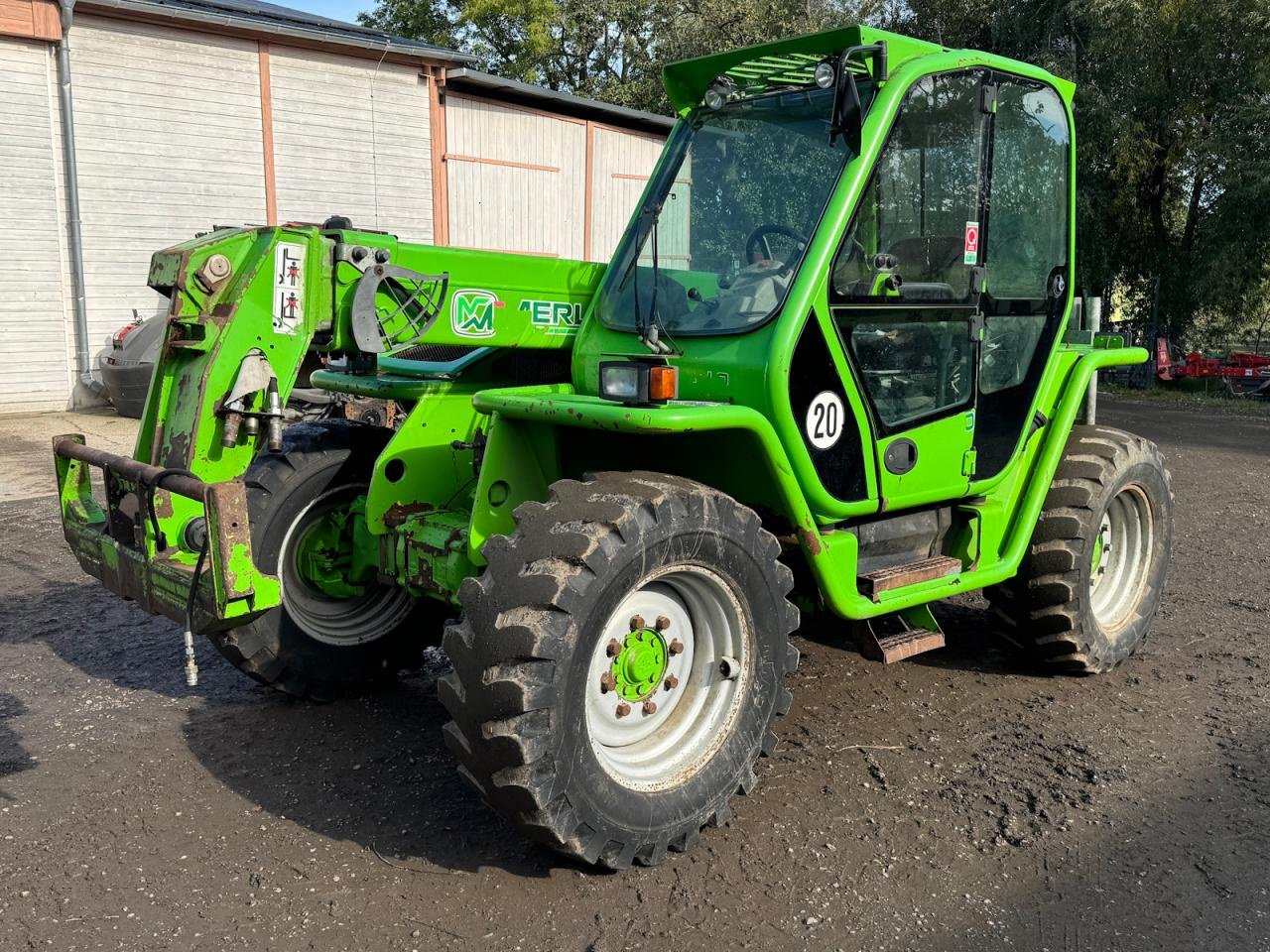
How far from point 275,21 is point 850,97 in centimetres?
1363

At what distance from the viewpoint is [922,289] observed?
4238 mm

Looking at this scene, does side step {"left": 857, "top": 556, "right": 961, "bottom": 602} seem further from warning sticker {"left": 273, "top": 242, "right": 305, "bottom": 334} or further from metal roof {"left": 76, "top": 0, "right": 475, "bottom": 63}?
metal roof {"left": 76, "top": 0, "right": 475, "bottom": 63}

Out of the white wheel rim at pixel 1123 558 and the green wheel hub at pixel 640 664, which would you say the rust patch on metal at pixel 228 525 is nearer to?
the green wheel hub at pixel 640 664

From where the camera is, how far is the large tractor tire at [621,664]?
312 cm

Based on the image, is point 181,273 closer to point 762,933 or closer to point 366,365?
point 366,365

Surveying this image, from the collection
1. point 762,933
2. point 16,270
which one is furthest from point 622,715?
point 16,270

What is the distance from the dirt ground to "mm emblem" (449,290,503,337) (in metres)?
1.67

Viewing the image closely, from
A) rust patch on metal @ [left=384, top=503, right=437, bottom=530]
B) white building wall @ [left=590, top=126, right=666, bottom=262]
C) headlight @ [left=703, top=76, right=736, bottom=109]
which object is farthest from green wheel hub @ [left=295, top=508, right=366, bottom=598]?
white building wall @ [left=590, top=126, right=666, bottom=262]

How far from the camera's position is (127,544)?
3.84m

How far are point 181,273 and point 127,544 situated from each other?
990 millimetres

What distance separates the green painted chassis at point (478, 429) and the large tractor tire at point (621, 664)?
316 mm

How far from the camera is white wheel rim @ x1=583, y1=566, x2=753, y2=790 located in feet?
11.6

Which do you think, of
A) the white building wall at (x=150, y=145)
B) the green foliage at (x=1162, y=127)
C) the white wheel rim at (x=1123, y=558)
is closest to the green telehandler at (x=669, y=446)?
the white wheel rim at (x=1123, y=558)

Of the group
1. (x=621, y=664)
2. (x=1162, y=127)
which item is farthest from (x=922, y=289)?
(x=1162, y=127)
